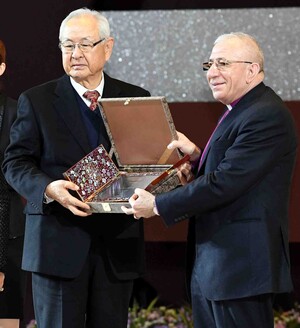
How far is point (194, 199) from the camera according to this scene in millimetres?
2654

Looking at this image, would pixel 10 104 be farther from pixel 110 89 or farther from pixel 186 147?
pixel 186 147

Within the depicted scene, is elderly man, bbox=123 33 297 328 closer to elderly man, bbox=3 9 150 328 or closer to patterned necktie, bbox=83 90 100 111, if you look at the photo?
elderly man, bbox=3 9 150 328

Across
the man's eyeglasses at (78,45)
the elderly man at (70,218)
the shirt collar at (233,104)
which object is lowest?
the elderly man at (70,218)

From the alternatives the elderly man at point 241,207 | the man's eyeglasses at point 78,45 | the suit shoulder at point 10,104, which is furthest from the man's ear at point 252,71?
the suit shoulder at point 10,104

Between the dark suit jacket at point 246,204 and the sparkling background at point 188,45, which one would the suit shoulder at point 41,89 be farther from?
the sparkling background at point 188,45

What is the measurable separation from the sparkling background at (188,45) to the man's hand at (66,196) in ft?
4.66

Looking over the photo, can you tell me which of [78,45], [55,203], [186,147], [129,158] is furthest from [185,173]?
[78,45]

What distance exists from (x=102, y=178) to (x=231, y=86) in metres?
0.54

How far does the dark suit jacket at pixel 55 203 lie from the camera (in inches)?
115

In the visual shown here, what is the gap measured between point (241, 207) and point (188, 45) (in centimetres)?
164

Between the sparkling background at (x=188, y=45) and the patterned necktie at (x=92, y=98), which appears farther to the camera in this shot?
the sparkling background at (x=188, y=45)

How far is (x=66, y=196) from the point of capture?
9.28ft

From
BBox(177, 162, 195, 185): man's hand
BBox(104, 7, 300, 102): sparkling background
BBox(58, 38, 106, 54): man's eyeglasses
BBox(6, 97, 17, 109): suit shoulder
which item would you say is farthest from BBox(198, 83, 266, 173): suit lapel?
BBox(104, 7, 300, 102): sparkling background

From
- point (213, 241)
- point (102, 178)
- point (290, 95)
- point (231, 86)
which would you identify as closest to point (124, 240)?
point (102, 178)
